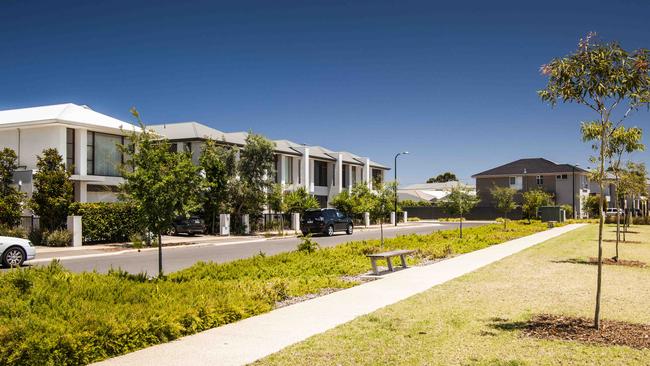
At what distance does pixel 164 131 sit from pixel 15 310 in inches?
1566

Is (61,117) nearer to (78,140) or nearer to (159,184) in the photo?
(78,140)

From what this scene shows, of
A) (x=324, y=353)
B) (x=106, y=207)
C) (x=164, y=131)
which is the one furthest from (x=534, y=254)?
(x=164, y=131)

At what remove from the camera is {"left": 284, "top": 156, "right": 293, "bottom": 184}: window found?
5347 cm

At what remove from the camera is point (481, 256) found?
2064 centimetres

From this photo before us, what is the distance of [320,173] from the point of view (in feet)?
200

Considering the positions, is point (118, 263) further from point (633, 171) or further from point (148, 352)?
point (633, 171)

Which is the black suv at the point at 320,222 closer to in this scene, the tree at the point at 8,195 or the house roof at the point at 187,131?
the house roof at the point at 187,131

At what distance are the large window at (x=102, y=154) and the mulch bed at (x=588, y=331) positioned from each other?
1198 inches

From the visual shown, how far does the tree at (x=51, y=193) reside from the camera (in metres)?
27.5

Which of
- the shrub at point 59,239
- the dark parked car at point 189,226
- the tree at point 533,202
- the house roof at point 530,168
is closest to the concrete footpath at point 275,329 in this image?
the shrub at point 59,239

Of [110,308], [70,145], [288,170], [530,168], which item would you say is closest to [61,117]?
[70,145]

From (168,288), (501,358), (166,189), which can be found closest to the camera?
(501,358)

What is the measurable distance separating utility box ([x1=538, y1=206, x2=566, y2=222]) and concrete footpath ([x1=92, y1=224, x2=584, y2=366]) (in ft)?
163

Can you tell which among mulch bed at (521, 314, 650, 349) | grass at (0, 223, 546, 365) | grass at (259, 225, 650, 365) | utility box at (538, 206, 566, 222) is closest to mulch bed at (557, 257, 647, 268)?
grass at (259, 225, 650, 365)
